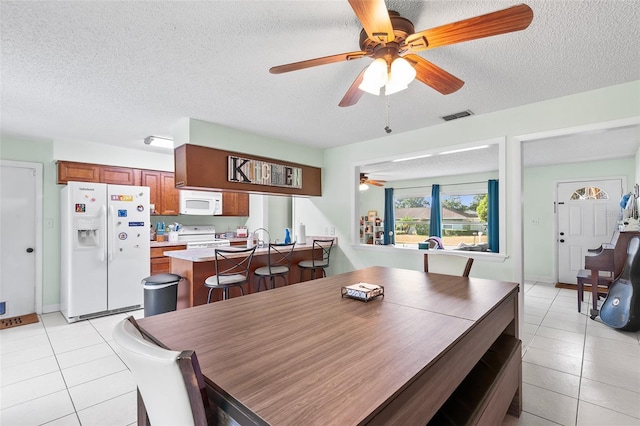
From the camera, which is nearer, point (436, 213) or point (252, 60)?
point (252, 60)

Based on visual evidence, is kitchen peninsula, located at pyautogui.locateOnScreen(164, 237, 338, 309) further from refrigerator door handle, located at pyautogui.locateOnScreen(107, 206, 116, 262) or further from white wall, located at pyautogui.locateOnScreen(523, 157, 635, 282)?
white wall, located at pyautogui.locateOnScreen(523, 157, 635, 282)

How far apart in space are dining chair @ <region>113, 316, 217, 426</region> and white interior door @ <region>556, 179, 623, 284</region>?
712cm

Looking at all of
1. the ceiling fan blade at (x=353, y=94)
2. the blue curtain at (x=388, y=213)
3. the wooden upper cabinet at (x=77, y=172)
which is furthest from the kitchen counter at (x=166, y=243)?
the blue curtain at (x=388, y=213)

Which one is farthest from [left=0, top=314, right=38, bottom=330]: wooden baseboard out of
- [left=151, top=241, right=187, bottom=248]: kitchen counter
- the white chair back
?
the white chair back

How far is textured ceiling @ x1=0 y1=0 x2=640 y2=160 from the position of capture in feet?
5.29

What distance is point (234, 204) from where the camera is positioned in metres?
6.02

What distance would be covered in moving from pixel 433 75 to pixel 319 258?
10.8ft

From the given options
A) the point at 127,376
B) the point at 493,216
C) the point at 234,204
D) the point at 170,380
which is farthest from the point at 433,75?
the point at 493,216

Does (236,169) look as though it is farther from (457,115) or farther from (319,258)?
(457,115)

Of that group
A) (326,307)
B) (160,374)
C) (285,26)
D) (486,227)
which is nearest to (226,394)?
(160,374)

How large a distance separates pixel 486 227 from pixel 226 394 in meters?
7.78

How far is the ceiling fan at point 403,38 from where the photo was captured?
1.24 m

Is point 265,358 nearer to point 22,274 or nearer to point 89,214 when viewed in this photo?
point 89,214

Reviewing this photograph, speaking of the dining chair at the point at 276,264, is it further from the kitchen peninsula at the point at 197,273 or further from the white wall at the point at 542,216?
Answer: the white wall at the point at 542,216
